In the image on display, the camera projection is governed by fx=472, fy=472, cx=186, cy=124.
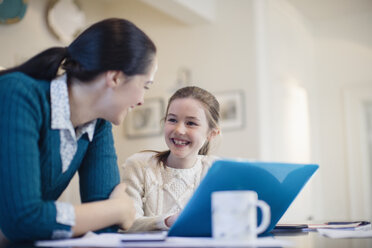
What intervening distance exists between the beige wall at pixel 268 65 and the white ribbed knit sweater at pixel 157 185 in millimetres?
1833

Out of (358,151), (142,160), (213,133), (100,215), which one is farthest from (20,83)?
(358,151)

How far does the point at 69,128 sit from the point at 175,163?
69 cm

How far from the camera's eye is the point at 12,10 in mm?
3707

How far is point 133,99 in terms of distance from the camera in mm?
1242

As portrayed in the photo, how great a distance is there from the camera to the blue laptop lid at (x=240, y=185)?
978 mm

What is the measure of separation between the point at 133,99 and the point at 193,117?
0.61m

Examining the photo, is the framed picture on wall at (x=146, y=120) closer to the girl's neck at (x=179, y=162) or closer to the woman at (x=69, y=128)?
the girl's neck at (x=179, y=162)

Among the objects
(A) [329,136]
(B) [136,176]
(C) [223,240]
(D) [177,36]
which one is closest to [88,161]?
(B) [136,176]

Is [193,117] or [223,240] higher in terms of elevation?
[193,117]

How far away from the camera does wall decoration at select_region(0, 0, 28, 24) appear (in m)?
3.67

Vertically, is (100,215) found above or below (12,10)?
below

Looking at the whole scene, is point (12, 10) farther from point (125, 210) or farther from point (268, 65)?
point (125, 210)

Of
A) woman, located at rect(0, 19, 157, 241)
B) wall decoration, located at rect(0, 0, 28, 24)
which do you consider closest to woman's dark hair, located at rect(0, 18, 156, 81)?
woman, located at rect(0, 19, 157, 241)

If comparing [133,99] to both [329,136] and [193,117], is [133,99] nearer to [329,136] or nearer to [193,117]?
[193,117]
